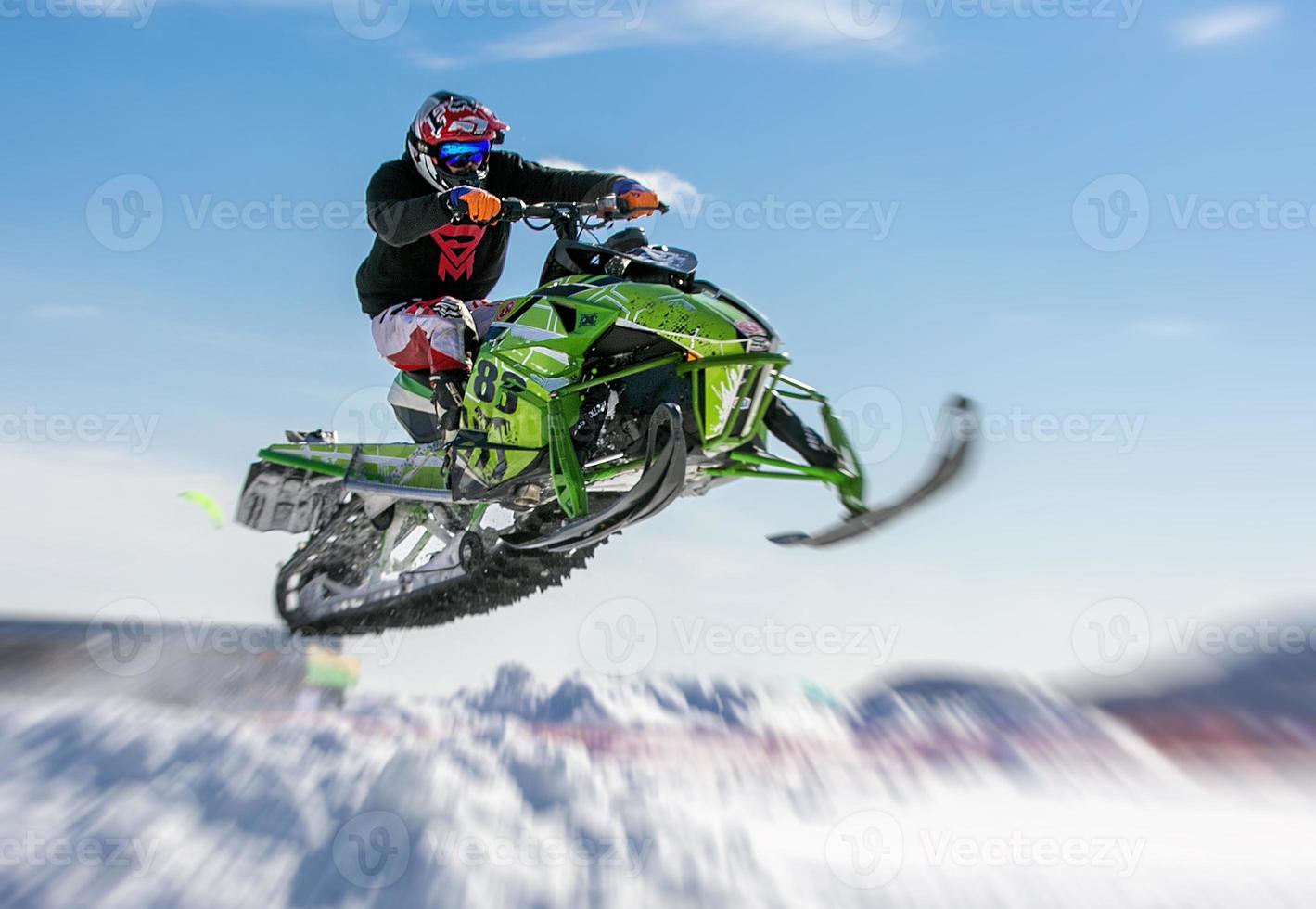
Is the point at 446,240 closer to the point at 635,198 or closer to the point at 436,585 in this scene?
the point at 635,198

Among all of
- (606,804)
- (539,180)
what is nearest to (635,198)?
(539,180)

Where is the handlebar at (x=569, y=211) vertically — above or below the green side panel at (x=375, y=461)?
above

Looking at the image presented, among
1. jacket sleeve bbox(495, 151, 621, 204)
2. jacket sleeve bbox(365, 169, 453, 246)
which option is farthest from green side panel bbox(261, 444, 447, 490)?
jacket sleeve bbox(495, 151, 621, 204)

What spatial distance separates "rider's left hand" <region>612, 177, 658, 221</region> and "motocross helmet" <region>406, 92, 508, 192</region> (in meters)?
0.85

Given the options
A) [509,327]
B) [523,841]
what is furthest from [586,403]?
[523,841]

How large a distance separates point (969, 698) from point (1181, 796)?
1350mm

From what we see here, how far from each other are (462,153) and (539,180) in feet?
2.42

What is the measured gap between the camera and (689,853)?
5094 mm

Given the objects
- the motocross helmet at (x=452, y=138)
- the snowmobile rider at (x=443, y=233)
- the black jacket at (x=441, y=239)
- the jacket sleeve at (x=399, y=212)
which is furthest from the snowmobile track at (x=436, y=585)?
the motocross helmet at (x=452, y=138)

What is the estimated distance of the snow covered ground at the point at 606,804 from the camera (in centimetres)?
473

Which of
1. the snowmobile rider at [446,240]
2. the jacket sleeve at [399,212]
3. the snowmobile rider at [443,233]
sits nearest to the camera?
the jacket sleeve at [399,212]

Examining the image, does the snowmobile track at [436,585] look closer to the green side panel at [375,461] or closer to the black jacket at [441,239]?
the green side panel at [375,461]

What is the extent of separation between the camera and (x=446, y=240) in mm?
7137

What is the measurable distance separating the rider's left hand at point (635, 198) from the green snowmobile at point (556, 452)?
4.2 inches
